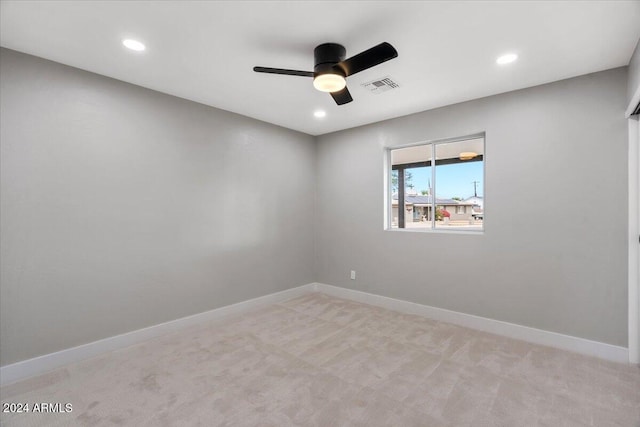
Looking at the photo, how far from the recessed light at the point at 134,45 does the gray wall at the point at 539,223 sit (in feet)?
9.61

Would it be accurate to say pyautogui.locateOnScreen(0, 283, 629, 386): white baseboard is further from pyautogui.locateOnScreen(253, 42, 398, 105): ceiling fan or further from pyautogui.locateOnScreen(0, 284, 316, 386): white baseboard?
pyautogui.locateOnScreen(253, 42, 398, 105): ceiling fan

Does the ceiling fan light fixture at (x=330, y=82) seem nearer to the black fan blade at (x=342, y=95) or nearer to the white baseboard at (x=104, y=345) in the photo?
the black fan blade at (x=342, y=95)

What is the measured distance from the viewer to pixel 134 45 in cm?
228

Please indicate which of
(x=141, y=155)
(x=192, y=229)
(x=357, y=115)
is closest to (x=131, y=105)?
(x=141, y=155)

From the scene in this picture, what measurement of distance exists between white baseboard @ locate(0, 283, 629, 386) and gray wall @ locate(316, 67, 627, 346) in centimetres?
9

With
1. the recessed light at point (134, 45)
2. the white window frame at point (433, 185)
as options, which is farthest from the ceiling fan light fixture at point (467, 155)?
the recessed light at point (134, 45)

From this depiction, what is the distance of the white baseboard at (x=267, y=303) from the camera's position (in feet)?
8.00

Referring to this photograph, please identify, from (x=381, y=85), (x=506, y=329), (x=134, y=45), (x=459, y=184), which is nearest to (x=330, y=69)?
(x=381, y=85)

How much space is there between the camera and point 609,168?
2.65m

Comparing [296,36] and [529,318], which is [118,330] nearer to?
[296,36]

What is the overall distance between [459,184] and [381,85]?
1634mm

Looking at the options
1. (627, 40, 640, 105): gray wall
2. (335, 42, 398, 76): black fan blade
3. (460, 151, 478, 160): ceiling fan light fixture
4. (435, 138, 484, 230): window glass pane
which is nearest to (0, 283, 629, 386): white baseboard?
(435, 138, 484, 230): window glass pane

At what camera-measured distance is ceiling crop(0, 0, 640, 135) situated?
1.88 meters

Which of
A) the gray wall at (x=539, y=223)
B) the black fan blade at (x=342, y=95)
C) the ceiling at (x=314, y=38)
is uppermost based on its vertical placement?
the ceiling at (x=314, y=38)
